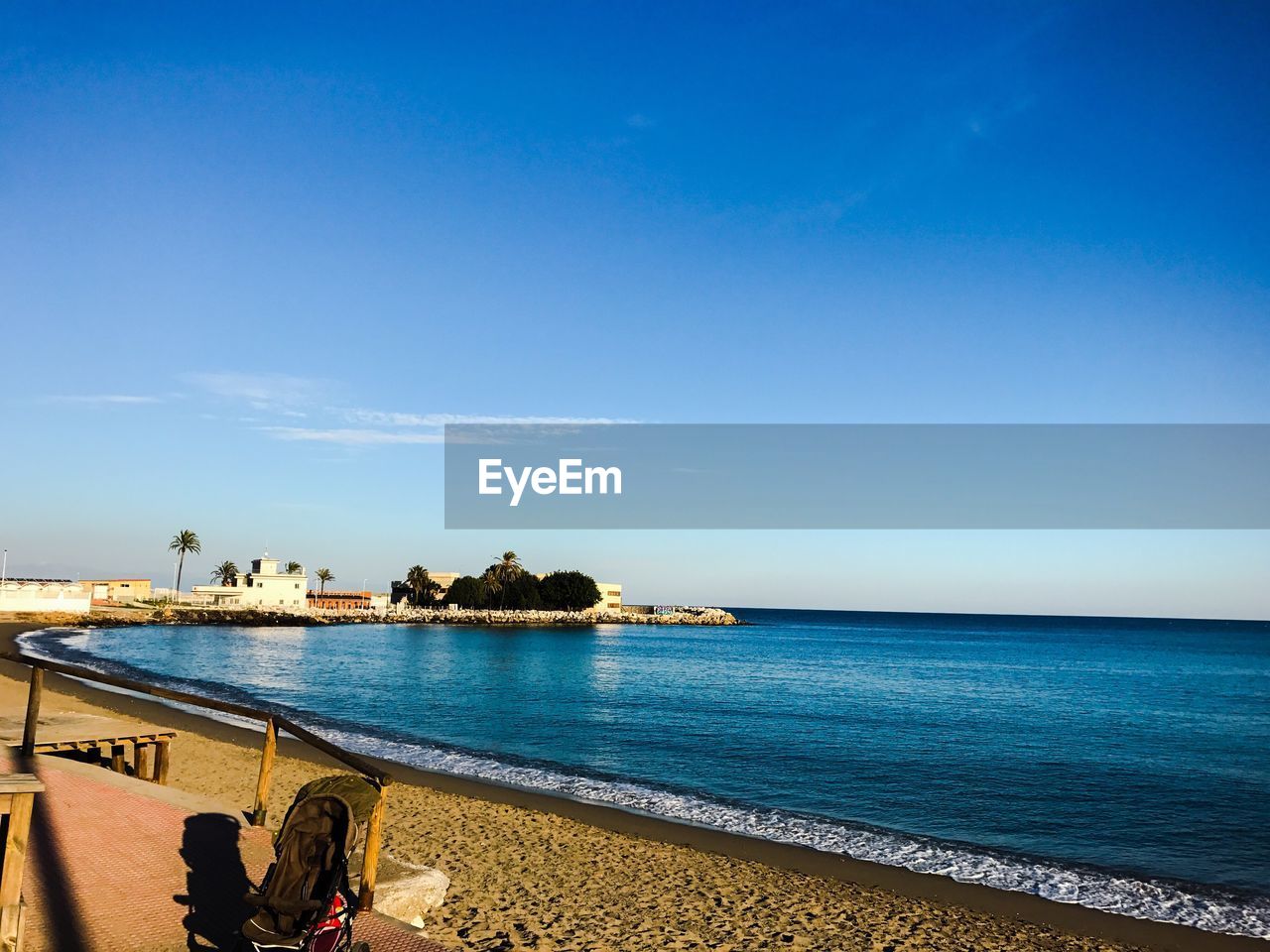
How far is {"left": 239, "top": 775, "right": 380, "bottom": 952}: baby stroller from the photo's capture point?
5707 millimetres

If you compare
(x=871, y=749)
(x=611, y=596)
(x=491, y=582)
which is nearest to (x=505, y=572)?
(x=491, y=582)

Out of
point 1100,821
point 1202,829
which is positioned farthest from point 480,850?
point 1202,829

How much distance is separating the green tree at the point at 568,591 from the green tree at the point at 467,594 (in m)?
11.5

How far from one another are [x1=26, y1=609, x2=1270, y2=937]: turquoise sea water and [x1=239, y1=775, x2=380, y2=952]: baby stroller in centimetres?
1120

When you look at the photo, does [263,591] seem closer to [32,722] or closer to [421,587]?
[421,587]

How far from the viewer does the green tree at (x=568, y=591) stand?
→ 5768 inches

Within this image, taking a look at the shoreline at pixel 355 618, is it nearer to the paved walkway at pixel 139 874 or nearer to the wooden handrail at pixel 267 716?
the wooden handrail at pixel 267 716

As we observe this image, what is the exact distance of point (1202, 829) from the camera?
1827 cm

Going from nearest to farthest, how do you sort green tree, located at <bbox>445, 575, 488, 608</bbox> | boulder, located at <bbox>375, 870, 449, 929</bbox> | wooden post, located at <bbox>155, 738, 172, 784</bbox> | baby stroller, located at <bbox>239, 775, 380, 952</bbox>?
baby stroller, located at <bbox>239, 775, 380, 952</bbox>
boulder, located at <bbox>375, 870, 449, 929</bbox>
wooden post, located at <bbox>155, 738, 172, 784</bbox>
green tree, located at <bbox>445, 575, 488, 608</bbox>

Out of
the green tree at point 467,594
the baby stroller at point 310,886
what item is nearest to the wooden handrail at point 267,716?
the baby stroller at point 310,886

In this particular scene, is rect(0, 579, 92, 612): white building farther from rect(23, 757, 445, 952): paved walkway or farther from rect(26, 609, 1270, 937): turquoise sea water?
rect(23, 757, 445, 952): paved walkway

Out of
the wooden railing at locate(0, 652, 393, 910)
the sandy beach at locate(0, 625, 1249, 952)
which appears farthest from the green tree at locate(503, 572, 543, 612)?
the wooden railing at locate(0, 652, 393, 910)

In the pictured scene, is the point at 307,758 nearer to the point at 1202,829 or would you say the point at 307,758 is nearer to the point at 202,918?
the point at 202,918

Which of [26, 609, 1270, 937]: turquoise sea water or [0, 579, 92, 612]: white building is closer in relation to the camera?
[26, 609, 1270, 937]: turquoise sea water
